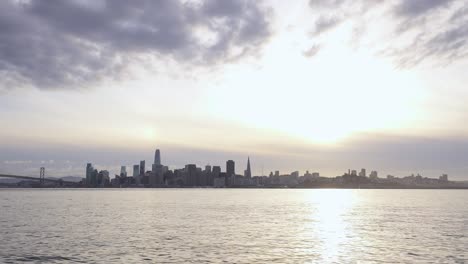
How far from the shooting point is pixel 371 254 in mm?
55250

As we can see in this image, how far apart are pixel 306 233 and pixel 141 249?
31228mm

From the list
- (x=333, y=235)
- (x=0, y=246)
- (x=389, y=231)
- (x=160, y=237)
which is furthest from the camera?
(x=389, y=231)

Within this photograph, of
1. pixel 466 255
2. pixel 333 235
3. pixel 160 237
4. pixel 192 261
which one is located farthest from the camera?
pixel 333 235

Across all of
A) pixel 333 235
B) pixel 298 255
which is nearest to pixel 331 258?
pixel 298 255

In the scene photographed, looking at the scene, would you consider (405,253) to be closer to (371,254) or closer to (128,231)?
(371,254)

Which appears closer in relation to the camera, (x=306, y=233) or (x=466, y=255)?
(x=466, y=255)

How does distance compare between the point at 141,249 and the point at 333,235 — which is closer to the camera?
the point at 141,249

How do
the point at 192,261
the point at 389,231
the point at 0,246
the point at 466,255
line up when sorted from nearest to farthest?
the point at 192,261 → the point at 466,255 → the point at 0,246 → the point at 389,231

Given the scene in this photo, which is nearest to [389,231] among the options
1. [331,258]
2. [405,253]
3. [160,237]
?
[405,253]

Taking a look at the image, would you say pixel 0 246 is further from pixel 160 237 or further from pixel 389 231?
pixel 389 231

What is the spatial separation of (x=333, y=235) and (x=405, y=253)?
19094mm

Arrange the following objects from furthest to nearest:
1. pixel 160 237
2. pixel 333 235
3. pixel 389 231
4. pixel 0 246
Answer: pixel 389 231
pixel 333 235
pixel 160 237
pixel 0 246

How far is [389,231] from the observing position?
80.0 m

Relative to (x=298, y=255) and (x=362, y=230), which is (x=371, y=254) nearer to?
(x=298, y=255)
